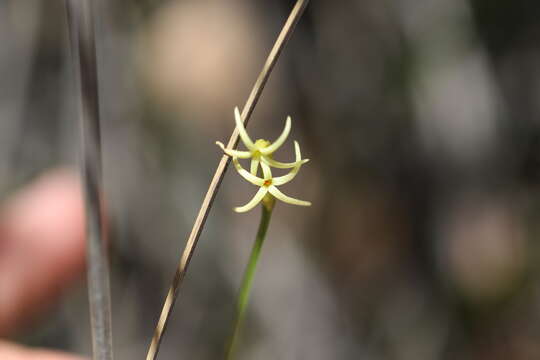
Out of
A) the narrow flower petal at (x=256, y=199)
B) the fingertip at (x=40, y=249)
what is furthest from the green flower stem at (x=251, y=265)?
the fingertip at (x=40, y=249)

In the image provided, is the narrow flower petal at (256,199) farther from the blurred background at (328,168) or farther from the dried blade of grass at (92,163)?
the blurred background at (328,168)

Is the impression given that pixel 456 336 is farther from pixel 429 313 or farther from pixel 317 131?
pixel 317 131

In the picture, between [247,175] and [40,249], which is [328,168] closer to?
[40,249]

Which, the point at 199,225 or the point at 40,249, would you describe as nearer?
the point at 199,225

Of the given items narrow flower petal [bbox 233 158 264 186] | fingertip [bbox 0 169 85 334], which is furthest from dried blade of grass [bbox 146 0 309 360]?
fingertip [bbox 0 169 85 334]

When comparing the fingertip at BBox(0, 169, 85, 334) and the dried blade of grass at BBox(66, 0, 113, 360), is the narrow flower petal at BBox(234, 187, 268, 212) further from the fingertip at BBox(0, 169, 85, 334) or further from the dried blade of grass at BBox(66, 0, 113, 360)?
the fingertip at BBox(0, 169, 85, 334)

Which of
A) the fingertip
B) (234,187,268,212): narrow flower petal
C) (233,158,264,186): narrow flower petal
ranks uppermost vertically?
(233,158,264,186): narrow flower petal

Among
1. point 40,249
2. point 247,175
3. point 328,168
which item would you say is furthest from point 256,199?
point 328,168
